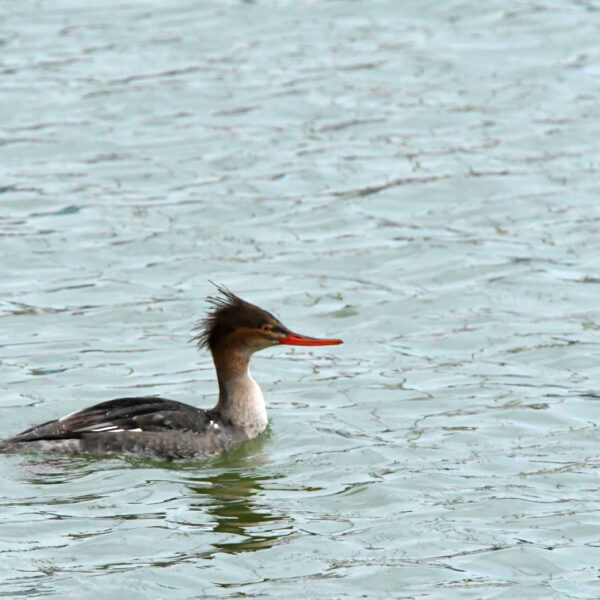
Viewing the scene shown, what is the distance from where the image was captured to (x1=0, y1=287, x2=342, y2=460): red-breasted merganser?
9367 millimetres

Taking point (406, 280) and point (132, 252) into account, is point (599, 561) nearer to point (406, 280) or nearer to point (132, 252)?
point (406, 280)

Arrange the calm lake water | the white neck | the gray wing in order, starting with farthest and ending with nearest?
1. the white neck
2. the gray wing
3. the calm lake water

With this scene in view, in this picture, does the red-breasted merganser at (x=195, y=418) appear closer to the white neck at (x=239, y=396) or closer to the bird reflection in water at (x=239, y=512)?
the white neck at (x=239, y=396)

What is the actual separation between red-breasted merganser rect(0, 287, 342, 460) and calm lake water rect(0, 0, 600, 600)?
12 cm

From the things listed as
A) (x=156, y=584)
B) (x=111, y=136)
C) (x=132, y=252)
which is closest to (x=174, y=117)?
(x=111, y=136)

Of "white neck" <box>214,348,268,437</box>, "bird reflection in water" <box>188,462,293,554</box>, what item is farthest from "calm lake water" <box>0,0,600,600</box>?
"white neck" <box>214,348,268,437</box>

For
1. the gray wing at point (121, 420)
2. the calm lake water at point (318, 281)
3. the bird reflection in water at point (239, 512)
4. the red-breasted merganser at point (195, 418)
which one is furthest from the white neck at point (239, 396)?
the bird reflection in water at point (239, 512)

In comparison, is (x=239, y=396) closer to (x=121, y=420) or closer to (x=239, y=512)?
(x=121, y=420)

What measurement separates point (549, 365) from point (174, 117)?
767cm

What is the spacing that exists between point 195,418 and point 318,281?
3.61 meters

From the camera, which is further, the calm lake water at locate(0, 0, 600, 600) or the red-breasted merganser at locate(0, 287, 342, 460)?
the red-breasted merganser at locate(0, 287, 342, 460)

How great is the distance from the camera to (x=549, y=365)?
11.2 metres

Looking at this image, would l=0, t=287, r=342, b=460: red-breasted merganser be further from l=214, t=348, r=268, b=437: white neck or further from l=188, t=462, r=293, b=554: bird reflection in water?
l=188, t=462, r=293, b=554: bird reflection in water

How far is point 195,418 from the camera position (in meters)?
9.66
